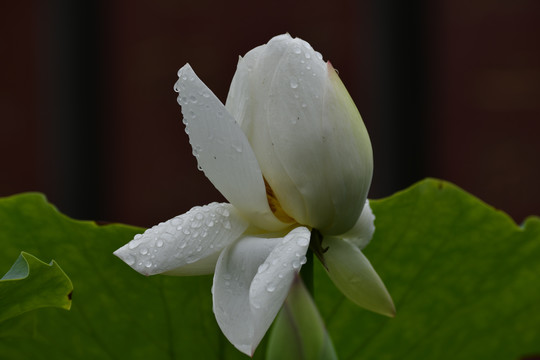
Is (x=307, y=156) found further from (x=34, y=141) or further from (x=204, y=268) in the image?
(x=34, y=141)

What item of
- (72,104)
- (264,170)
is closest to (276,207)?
(264,170)

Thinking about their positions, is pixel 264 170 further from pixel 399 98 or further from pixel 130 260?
pixel 399 98

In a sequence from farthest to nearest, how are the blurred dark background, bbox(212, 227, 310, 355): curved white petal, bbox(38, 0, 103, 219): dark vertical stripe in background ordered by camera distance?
bbox(38, 0, 103, 219): dark vertical stripe in background < the blurred dark background < bbox(212, 227, 310, 355): curved white petal

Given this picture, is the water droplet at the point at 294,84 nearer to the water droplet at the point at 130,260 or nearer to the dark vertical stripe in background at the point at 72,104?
the water droplet at the point at 130,260

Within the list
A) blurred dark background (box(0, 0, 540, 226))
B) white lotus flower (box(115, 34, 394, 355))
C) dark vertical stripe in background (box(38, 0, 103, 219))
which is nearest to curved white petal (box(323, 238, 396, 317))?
white lotus flower (box(115, 34, 394, 355))

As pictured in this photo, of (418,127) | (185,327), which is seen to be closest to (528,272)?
(185,327)

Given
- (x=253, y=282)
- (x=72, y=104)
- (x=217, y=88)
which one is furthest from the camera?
(x=72, y=104)

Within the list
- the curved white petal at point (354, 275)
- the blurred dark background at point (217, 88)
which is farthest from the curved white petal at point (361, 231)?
the blurred dark background at point (217, 88)

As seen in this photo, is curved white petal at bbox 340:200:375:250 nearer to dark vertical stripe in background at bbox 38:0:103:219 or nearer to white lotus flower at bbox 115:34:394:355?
white lotus flower at bbox 115:34:394:355
